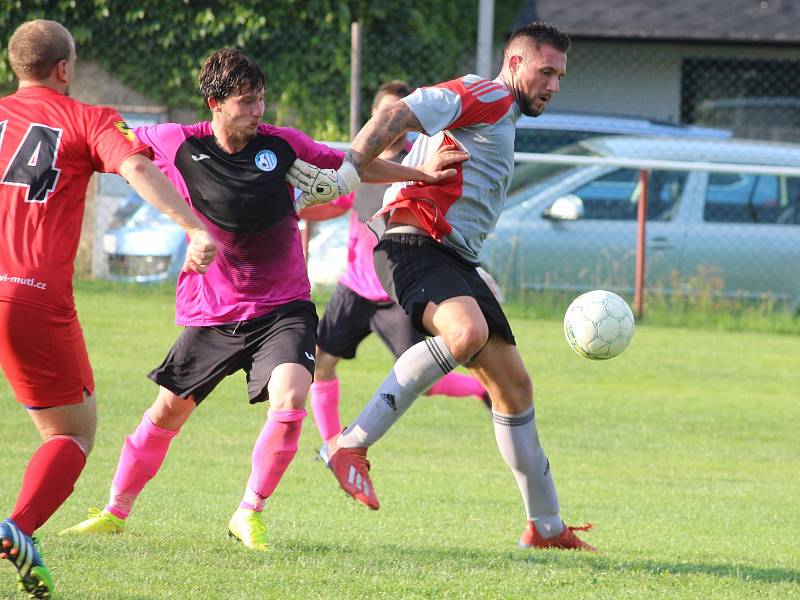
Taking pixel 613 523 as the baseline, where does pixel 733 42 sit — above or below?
above

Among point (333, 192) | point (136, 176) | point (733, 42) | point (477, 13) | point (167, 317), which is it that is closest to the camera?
point (136, 176)

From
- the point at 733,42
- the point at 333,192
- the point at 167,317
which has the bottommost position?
the point at 167,317

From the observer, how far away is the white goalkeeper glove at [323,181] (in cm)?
498

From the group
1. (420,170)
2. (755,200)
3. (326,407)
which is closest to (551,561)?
(420,170)

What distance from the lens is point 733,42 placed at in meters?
20.1

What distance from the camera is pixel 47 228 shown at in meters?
4.32

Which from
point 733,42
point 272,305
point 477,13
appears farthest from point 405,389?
point 733,42

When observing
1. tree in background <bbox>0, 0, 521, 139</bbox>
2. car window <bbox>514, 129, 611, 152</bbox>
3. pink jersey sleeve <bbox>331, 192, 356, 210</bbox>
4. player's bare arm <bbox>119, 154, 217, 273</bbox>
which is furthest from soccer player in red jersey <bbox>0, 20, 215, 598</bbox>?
car window <bbox>514, 129, 611, 152</bbox>

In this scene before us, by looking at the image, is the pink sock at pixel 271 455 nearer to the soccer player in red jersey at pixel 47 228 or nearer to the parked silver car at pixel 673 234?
the soccer player in red jersey at pixel 47 228

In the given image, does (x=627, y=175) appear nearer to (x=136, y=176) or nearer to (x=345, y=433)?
(x=345, y=433)

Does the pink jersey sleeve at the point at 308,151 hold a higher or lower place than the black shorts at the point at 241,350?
higher

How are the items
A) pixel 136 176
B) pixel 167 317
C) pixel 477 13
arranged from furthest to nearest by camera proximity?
pixel 477 13 → pixel 167 317 → pixel 136 176

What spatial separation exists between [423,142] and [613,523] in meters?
2.01

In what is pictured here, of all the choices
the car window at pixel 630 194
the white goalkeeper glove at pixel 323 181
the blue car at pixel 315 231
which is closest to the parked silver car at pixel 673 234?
the car window at pixel 630 194
